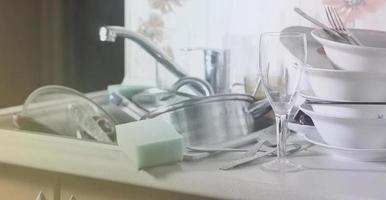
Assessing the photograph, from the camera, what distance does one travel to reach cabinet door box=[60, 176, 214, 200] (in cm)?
91

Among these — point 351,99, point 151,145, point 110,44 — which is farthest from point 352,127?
point 110,44

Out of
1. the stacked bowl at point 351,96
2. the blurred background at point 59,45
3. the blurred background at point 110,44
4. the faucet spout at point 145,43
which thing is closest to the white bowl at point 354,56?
the stacked bowl at point 351,96

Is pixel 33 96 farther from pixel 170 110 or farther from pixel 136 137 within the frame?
pixel 136 137

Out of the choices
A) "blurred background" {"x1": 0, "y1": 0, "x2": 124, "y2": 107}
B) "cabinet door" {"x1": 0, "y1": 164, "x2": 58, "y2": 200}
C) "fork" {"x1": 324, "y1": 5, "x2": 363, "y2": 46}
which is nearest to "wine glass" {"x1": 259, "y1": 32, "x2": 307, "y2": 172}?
"fork" {"x1": 324, "y1": 5, "x2": 363, "y2": 46}

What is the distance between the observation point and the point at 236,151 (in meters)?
1.00

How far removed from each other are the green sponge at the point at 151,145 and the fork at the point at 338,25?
12.1 inches

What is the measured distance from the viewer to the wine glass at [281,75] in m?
0.89

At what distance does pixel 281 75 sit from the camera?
2.93 feet

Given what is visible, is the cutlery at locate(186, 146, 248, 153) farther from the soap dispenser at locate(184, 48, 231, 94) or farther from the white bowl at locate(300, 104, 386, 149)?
the soap dispenser at locate(184, 48, 231, 94)

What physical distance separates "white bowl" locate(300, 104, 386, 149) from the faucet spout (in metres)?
0.52

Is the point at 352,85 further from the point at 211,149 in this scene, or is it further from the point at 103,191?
the point at 103,191

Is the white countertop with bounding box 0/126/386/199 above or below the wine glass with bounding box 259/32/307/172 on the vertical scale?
below

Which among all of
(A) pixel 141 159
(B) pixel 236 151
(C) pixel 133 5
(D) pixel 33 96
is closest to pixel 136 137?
(A) pixel 141 159

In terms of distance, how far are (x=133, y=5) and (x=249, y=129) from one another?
523 mm
